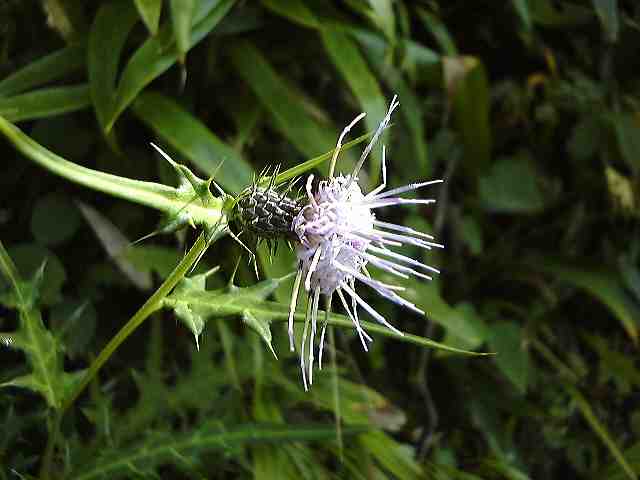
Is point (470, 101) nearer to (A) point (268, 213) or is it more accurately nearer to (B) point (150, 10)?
(B) point (150, 10)

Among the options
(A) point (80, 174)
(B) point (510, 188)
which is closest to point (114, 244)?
(A) point (80, 174)

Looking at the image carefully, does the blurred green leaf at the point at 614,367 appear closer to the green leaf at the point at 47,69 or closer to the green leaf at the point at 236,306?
the green leaf at the point at 236,306

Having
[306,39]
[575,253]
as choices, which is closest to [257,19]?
[306,39]

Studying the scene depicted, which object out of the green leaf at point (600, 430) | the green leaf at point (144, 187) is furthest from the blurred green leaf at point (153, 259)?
the green leaf at point (600, 430)

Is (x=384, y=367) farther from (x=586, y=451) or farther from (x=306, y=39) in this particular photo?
(x=306, y=39)

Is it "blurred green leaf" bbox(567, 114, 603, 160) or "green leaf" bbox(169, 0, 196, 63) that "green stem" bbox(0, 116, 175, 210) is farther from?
"blurred green leaf" bbox(567, 114, 603, 160)

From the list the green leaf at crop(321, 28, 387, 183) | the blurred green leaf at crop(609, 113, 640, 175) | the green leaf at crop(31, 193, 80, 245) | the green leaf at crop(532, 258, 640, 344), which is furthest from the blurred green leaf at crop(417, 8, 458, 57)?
the green leaf at crop(31, 193, 80, 245)
